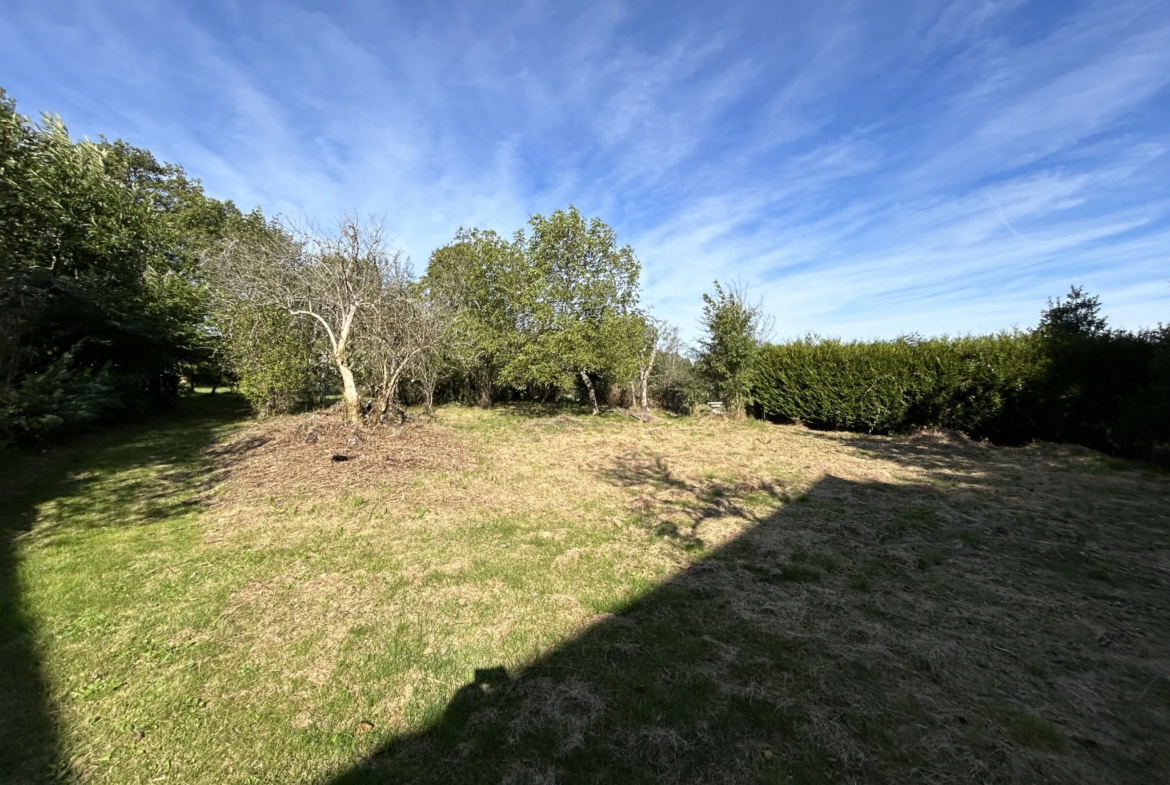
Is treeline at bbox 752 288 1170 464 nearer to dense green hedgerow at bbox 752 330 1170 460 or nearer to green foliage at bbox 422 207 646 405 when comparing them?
dense green hedgerow at bbox 752 330 1170 460

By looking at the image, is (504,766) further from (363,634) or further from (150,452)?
(150,452)

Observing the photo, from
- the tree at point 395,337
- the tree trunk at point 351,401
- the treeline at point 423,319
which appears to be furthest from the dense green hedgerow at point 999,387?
the tree trunk at point 351,401

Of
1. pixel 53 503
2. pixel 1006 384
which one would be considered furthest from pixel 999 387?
pixel 53 503

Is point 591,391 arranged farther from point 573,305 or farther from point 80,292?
point 80,292

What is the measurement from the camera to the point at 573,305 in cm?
1443

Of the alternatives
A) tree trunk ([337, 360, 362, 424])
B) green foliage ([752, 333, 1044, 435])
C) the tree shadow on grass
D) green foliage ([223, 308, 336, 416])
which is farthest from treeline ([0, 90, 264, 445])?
green foliage ([752, 333, 1044, 435])

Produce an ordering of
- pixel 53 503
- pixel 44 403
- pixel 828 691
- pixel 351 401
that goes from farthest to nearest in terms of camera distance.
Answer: pixel 351 401, pixel 44 403, pixel 53 503, pixel 828 691

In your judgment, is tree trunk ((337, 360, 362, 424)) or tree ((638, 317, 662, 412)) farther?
tree ((638, 317, 662, 412))

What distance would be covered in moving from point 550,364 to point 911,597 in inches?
442

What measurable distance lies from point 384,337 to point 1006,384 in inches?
621

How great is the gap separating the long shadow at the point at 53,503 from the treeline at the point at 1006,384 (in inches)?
561

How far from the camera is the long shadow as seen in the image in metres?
Result: 2.35

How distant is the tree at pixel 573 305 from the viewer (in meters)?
13.8

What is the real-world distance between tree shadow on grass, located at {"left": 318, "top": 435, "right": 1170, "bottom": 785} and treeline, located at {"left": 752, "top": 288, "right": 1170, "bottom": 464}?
280 inches
